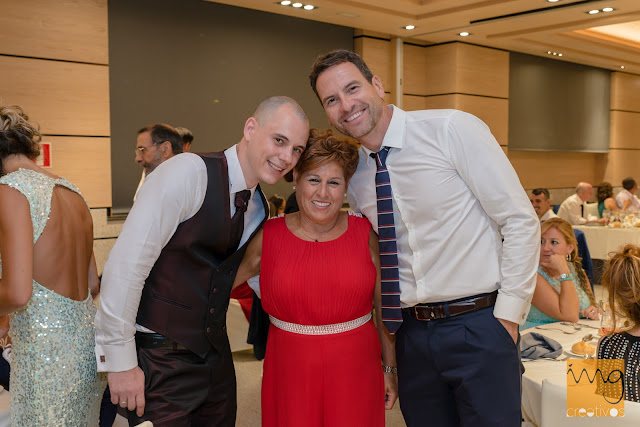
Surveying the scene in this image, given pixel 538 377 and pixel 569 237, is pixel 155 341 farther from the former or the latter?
pixel 569 237

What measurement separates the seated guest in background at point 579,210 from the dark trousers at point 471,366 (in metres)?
7.43

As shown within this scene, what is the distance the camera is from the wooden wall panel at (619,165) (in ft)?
37.2

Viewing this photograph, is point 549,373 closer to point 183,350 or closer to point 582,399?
point 582,399

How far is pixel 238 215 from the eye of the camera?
1824 millimetres

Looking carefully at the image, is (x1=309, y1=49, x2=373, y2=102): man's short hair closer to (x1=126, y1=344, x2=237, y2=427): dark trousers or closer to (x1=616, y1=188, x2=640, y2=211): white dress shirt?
(x1=126, y1=344, x2=237, y2=427): dark trousers

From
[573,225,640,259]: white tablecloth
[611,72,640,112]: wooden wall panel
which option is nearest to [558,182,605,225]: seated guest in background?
[573,225,640,259]: white tablecloth

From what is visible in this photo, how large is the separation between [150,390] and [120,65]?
4.46 meters

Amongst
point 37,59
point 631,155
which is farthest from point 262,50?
point 631,155

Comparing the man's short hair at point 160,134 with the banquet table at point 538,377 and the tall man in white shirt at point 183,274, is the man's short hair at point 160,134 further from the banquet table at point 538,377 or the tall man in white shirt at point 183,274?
the banquet table at point 538,377

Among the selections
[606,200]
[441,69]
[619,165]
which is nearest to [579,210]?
[606,200]

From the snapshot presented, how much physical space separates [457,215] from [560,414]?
2.88ft

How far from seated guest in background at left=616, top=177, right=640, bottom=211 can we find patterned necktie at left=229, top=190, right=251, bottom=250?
9.15 metres

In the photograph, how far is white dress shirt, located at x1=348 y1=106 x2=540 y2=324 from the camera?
186 centimetres

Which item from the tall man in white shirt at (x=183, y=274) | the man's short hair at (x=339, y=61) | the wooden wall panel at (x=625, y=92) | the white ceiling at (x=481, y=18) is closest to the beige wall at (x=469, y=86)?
the white ceiling at (x=481, y=18)
